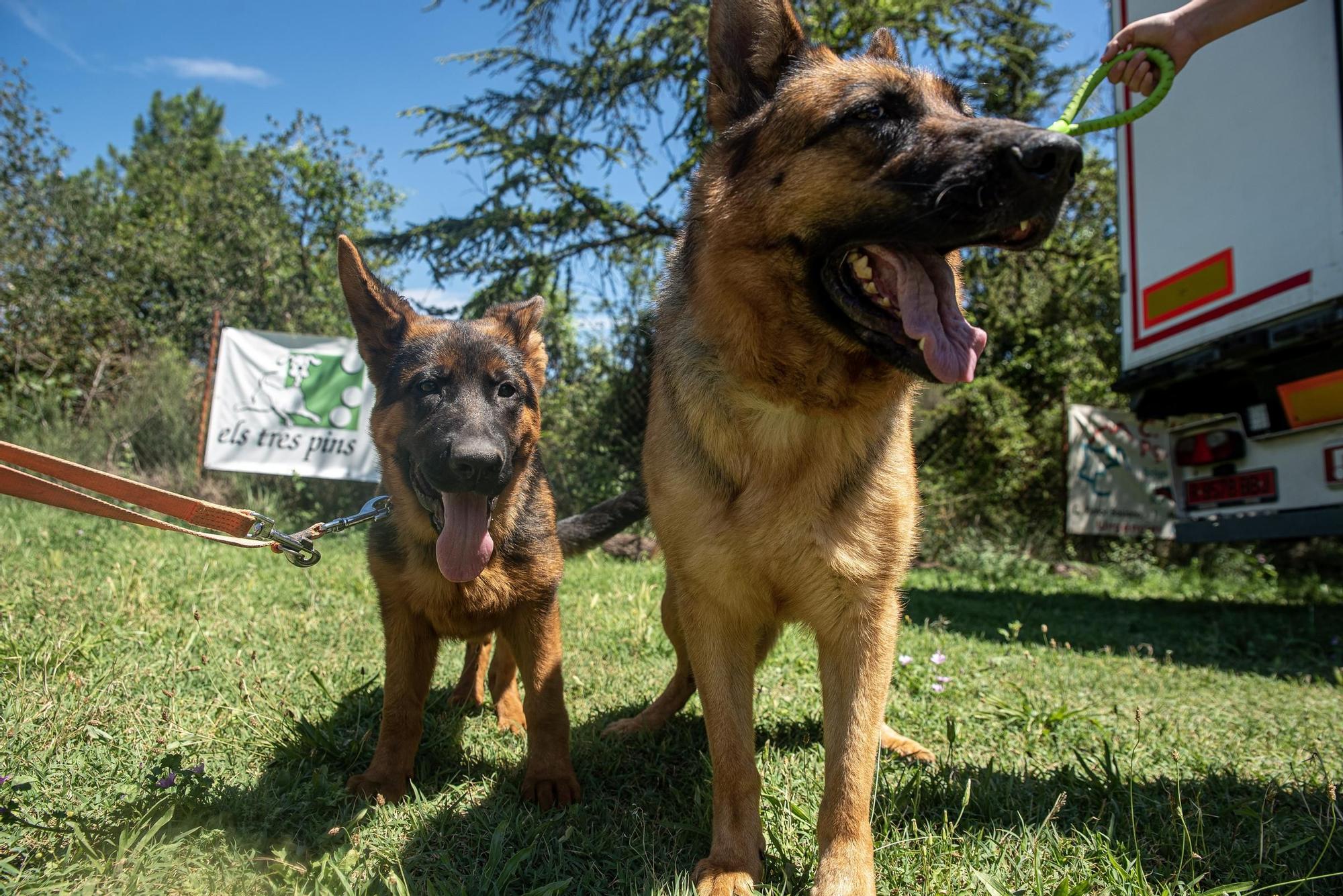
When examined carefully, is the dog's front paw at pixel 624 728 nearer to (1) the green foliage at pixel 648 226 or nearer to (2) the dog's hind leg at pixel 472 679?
(2) the dog's hind leg at pixel 472 679

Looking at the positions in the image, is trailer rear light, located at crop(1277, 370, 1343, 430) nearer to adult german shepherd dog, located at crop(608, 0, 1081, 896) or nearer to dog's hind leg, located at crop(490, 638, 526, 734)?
adult german shepherd dog, located at crop(608, 0, 1081, 896)

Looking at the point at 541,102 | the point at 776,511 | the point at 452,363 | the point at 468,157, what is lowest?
the point at 776,511

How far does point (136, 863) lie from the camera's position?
1.90 m

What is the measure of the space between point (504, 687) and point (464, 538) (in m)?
1.05

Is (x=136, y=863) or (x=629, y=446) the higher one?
(x=629, y=446)

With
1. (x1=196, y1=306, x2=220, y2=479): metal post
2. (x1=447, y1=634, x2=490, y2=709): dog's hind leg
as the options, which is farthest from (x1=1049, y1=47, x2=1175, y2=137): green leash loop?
(x1=196, y1=306, x2=220, y2=479): metal post

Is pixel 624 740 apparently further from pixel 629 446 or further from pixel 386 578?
pixel 629 446

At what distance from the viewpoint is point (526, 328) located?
368cm

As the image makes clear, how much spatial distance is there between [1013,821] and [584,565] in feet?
16.5

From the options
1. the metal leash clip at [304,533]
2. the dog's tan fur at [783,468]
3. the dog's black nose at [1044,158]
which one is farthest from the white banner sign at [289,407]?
the dog's black nose at [1044,158]

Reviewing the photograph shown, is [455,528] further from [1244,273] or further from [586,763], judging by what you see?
[1244,273]

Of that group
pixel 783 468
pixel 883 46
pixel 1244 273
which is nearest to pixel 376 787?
pixel 783 468

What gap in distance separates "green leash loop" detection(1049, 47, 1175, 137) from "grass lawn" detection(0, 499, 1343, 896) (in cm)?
219

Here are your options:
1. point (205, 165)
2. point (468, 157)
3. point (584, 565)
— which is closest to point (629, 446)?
point (584, 565)
